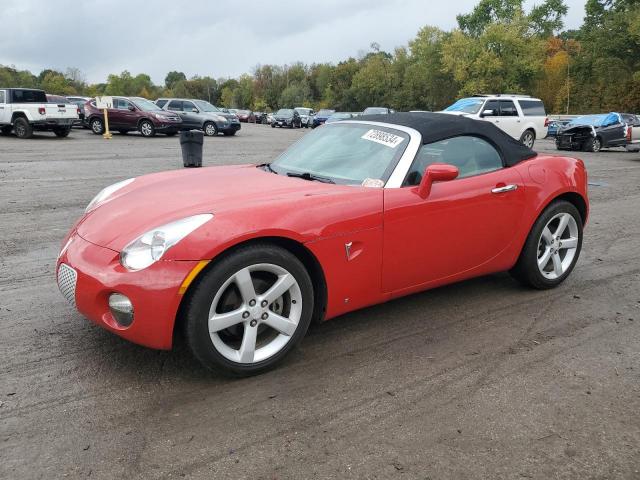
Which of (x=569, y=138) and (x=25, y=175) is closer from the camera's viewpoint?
(x=25, y=175)

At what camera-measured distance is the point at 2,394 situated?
2721 millimetres

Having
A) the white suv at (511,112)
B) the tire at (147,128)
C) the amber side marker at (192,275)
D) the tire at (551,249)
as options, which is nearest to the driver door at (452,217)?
the tire at (551,249)

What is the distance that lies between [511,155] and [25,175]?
9663 mm

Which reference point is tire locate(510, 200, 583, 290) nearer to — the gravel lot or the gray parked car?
the gravel lot

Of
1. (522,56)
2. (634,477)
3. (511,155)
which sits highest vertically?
(522,56)

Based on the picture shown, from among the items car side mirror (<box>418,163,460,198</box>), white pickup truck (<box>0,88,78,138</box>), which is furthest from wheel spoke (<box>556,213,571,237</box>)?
white pickup truck (<box>0,88,78,138</box>)

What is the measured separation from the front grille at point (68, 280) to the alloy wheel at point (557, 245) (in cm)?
331

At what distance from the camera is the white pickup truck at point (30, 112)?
63.8ft

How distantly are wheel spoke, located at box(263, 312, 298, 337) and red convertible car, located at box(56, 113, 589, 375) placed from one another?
12mm

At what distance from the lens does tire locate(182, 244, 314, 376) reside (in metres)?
2.71

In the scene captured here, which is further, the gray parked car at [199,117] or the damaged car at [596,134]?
the gray parked car at [199,117]

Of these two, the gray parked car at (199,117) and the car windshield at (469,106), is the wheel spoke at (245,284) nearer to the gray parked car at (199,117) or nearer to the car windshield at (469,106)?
the car windshield at (469,106)

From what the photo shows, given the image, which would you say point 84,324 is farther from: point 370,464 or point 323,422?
point 370,464

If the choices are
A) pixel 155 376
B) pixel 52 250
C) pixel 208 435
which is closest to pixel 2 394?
pixel 155 376
